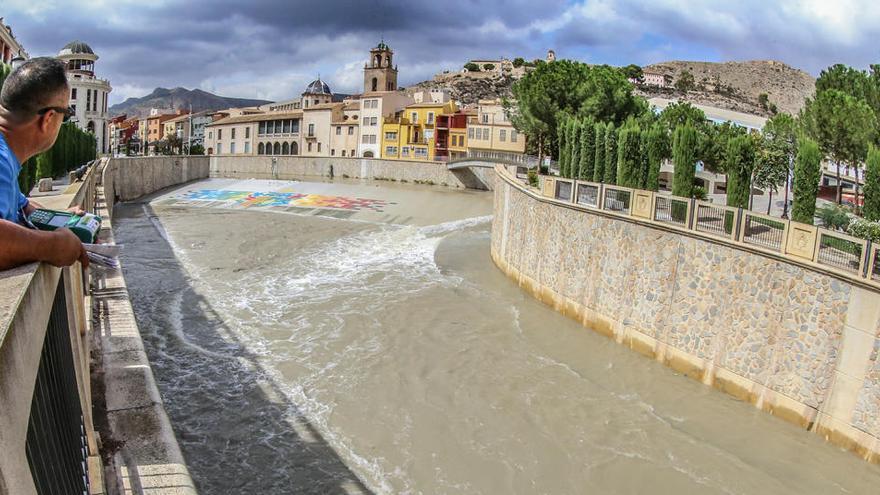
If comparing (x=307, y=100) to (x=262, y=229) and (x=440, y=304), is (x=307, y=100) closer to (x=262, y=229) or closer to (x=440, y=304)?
(x=262, y=229)

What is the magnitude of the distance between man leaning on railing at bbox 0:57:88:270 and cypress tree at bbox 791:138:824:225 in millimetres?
16690

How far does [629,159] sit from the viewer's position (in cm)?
2345

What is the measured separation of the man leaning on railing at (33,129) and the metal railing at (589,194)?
17.8m

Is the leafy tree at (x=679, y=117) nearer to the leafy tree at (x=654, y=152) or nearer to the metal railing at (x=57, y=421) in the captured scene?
the leafy tree at (x=654, y=152)

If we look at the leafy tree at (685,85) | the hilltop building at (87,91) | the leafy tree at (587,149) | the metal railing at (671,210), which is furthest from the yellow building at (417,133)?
the leafy tree at (685,85)

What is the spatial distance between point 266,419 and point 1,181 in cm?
1013

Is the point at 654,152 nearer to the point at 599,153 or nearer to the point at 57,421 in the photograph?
the point at 599,153

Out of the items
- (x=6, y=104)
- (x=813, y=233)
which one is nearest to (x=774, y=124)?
(x=813, y=233)

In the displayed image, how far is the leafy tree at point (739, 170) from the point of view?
18.8 meters

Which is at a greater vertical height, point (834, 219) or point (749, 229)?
point (834, 219)

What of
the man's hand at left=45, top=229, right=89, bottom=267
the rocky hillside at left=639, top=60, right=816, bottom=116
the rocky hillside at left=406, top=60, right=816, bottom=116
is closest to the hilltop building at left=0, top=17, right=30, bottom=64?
the man's hand at left=45, top=229, right=89, bottom=267

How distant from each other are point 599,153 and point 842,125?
844cm

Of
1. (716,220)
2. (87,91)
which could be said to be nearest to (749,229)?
(716,220)

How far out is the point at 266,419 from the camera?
12.4 meters
